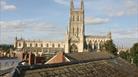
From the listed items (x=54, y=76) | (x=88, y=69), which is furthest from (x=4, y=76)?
(x=88, y=69)

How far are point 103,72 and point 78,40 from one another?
178m

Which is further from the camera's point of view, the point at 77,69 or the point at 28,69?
the point at 77,69

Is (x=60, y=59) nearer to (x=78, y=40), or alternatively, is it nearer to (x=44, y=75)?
(x=44, y=75)

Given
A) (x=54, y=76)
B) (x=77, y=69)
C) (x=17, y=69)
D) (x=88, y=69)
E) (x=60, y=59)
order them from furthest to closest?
(x=60, y=59) → (x=88, y=69) → (x=77, y=69) → (x=54, y=76) → (x=17, y=69)

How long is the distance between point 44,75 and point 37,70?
1.17 feet

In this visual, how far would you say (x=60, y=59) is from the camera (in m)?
36.2

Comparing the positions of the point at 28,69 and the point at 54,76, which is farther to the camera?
the point at 54,76

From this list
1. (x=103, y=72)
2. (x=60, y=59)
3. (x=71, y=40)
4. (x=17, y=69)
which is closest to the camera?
(x=17, y=69)

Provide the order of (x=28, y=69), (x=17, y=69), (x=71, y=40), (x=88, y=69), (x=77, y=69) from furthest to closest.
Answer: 1. (x=71, y=40)
2. (x=88, y=69)
3. (x=77, y=69)
4. (x=28, y=69)
5. (x=17, y=69)

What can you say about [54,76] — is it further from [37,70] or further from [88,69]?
[88,69]

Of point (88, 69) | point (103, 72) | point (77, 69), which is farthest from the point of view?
point (103, 72)

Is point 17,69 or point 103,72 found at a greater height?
point 17,69

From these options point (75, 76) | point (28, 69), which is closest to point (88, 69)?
point (75, 76)

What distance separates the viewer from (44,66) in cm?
1377
